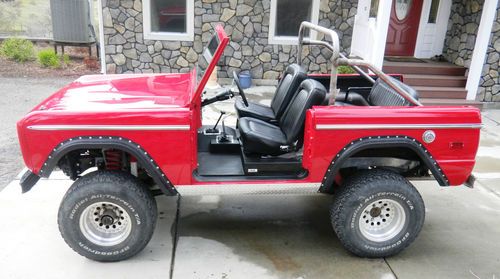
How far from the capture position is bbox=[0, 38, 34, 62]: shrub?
10.6 metres

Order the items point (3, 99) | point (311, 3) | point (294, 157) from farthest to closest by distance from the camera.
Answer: point (311, 3)
point (3, 99)
point (294, 157)

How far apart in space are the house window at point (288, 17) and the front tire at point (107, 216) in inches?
262

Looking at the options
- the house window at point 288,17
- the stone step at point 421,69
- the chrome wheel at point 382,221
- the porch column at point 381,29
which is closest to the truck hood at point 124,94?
the chrome wheel at point 382,221

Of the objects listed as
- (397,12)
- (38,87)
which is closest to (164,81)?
(38,87)

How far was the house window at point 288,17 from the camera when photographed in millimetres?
9461

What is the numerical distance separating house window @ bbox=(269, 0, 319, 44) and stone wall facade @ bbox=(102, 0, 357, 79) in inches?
4.8

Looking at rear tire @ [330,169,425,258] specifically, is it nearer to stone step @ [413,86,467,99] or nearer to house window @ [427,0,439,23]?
stone step @ [413,86,467,99]

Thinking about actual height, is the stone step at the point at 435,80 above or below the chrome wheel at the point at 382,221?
above

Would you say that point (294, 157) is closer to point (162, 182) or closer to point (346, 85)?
point (162, 182)

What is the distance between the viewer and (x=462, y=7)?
9273mm

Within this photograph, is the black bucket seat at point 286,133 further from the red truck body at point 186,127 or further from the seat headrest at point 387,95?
the seat headrest at point 387,95

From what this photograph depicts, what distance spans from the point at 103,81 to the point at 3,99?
4739mm

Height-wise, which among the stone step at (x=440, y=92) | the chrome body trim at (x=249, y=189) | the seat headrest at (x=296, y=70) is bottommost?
the stone step at (x=440, y=92)

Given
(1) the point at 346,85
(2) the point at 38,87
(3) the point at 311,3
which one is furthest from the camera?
(3) the point at 311,3
